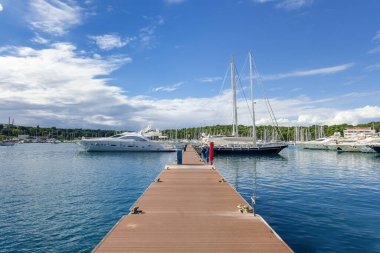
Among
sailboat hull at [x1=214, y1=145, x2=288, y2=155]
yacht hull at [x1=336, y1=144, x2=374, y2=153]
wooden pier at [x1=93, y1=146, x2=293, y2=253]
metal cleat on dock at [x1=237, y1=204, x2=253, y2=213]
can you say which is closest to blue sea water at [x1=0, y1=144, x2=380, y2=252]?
metal cleat on dock at [x1=237, y1=204, x2=253, y2=213]

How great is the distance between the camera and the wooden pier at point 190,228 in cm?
666

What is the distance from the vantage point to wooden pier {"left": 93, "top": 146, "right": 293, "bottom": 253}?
6660mm

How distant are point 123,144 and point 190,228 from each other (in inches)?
2568

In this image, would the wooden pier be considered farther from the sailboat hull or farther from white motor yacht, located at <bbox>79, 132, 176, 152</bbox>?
white motor yacht, located at <bbox>79, 132, 176, 152</bbox>

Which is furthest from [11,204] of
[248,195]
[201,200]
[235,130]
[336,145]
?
[336,145]

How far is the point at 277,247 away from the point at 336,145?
81.8m

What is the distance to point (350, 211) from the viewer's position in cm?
1517

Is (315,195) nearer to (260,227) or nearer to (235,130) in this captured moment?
(260,227)

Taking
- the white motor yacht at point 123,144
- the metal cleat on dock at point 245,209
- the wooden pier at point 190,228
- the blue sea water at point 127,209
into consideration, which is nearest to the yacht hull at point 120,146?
the white motor yacht at point 123,144

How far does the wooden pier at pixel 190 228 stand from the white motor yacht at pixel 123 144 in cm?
5996

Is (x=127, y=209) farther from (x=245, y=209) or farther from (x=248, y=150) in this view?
(x=248, y=150)

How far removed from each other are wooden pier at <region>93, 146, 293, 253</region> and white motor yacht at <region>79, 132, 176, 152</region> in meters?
60.0

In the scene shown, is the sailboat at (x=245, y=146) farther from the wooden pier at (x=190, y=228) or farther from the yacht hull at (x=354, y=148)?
the wooden pier at (x=190, y=228)

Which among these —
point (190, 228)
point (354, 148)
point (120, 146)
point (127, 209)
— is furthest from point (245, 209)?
point (354, 148)
